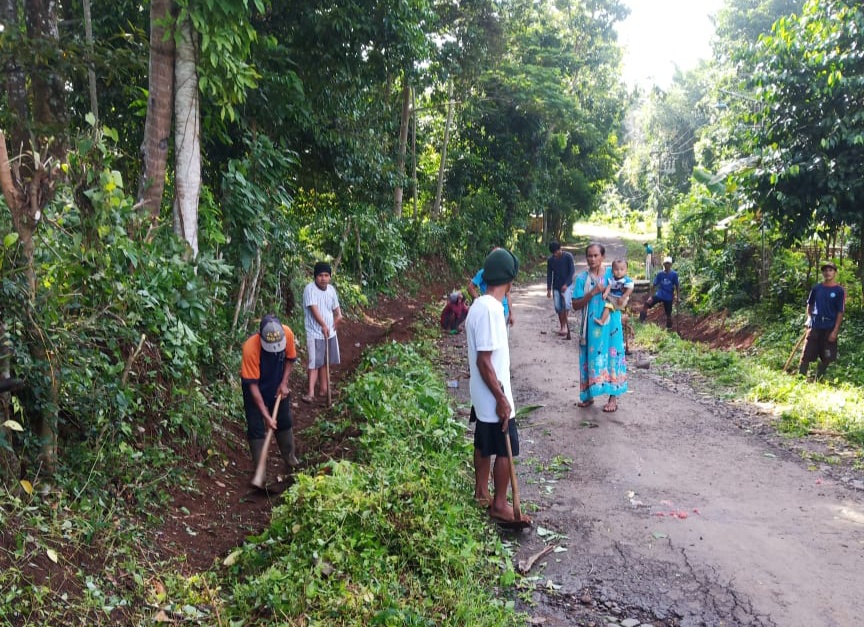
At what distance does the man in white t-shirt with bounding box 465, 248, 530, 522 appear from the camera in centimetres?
466

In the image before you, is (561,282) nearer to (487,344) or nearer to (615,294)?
(615,294)

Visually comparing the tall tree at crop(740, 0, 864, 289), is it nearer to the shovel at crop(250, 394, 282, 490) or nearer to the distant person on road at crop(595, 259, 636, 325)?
the distant person on road at crop(595, 259, 636, 325)

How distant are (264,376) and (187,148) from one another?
2.72 meters

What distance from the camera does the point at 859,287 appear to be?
1309cm

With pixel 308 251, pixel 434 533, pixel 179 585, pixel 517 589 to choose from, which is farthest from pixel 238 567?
pixel 308 251

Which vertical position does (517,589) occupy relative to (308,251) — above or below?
below

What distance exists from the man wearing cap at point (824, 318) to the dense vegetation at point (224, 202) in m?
0.61

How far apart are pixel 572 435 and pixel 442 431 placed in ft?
5.38

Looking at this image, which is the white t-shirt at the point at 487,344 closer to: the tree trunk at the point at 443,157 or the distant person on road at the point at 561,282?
the distant person on road at the point at 561,282

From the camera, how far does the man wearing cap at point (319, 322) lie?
8227mm

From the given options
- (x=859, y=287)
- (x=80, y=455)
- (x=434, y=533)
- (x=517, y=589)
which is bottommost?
(x=517, y=589)

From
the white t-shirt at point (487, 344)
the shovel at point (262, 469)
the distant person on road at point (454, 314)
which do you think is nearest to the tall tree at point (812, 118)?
the distant person on road at point (454, 314)

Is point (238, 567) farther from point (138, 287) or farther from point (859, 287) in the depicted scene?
point (859, 287)

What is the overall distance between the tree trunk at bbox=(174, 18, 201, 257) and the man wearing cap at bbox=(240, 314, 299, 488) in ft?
5.78
